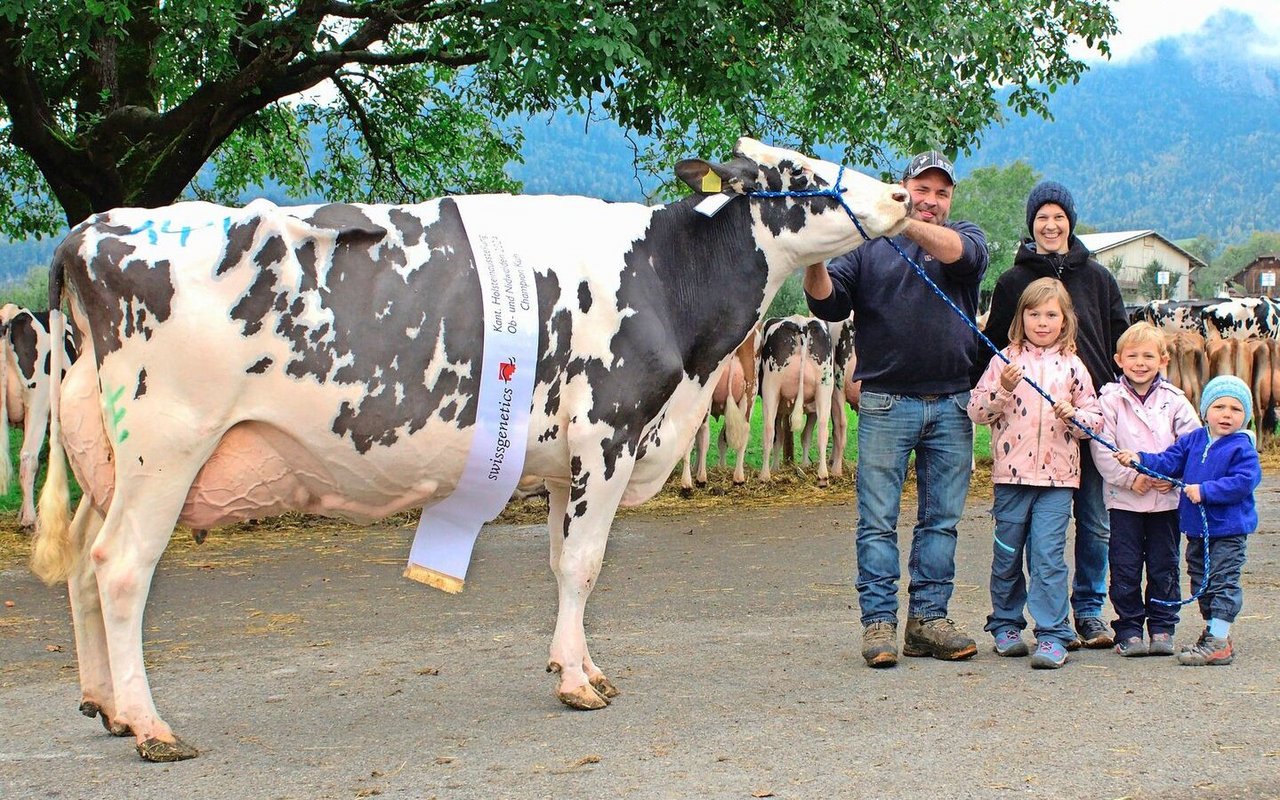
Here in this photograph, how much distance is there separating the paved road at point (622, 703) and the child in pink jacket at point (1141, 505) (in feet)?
0.79

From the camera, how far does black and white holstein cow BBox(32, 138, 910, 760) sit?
199 inches

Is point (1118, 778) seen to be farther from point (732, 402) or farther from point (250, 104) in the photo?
point (250, 104)

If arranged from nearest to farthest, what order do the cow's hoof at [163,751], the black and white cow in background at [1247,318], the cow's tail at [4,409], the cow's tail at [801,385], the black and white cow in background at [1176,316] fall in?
1. the cow's hoof at [163,751]
2. the cow's tail at [4,409]
3. the cow's tail at [801,385]
4. the black and white cow in background at [1176,316]
5. the black and white cow in background at [1247,318]

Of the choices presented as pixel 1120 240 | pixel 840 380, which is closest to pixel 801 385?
pixel 840 380

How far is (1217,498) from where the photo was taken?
20.6 feet

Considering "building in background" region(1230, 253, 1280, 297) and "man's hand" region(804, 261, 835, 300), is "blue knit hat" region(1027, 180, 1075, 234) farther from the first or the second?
"building in background" region(1230, 253, 1280, 297)

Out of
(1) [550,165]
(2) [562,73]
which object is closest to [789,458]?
(2) [562,73]

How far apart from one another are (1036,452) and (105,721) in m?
4.24

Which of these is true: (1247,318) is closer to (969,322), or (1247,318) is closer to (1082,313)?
(1082,313)

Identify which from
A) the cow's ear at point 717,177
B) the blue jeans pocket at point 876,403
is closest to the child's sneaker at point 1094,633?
the blue jeans pocket at point 876,403

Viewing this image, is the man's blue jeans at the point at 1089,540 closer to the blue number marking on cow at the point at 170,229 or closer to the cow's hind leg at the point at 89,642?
the blue number marking on cow at the point at 170,229

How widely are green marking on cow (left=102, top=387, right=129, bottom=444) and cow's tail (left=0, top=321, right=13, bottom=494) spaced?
305 inches

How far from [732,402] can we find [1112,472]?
26.2 ft

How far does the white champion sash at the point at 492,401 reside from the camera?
546 cm
